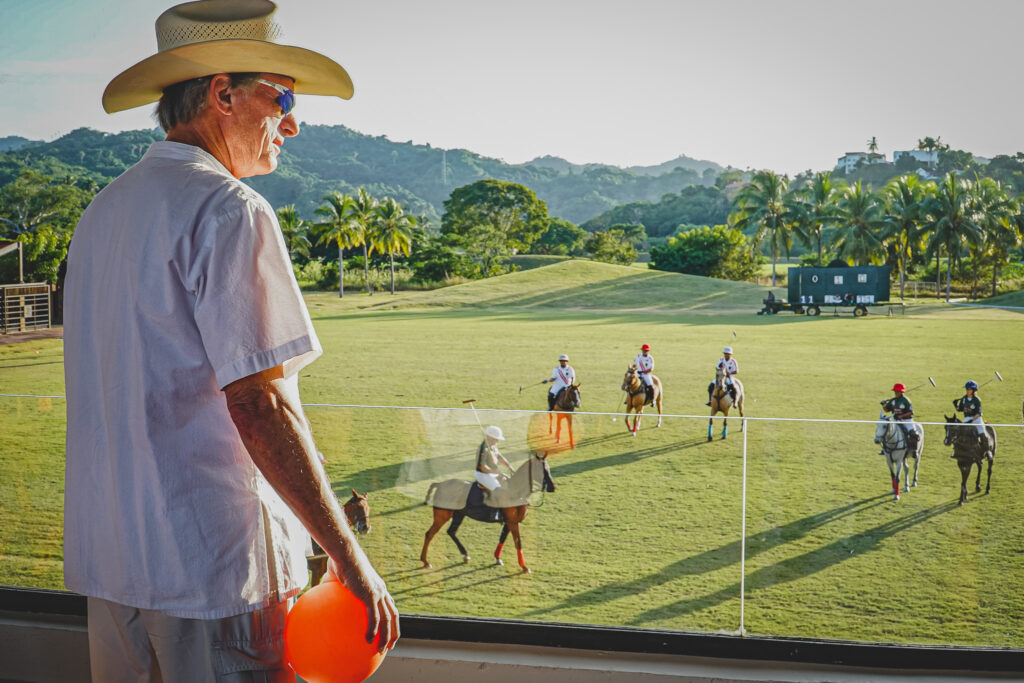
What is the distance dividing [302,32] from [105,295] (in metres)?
3.20

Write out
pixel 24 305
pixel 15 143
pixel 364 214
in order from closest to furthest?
pixel 15 143, pixel 24 305, pixel 364 214

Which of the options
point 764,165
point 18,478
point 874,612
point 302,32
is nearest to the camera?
point 874,612

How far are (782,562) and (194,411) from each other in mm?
1490

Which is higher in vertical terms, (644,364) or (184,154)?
(184,154)

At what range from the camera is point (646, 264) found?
137 feet

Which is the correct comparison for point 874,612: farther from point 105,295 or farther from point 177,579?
point 105,295

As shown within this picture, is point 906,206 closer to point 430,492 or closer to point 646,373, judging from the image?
point 646,373

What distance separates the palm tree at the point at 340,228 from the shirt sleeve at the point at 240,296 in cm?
3101

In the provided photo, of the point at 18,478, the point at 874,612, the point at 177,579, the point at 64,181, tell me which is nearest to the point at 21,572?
the point at 18,478

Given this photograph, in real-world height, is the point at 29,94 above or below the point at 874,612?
above

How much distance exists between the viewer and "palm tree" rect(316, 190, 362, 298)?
31.7 metres

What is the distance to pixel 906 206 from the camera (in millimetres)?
20969

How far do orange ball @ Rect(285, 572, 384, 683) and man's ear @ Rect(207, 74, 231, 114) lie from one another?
51 cm

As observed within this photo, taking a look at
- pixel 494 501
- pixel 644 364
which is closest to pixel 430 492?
pixel 494 501
